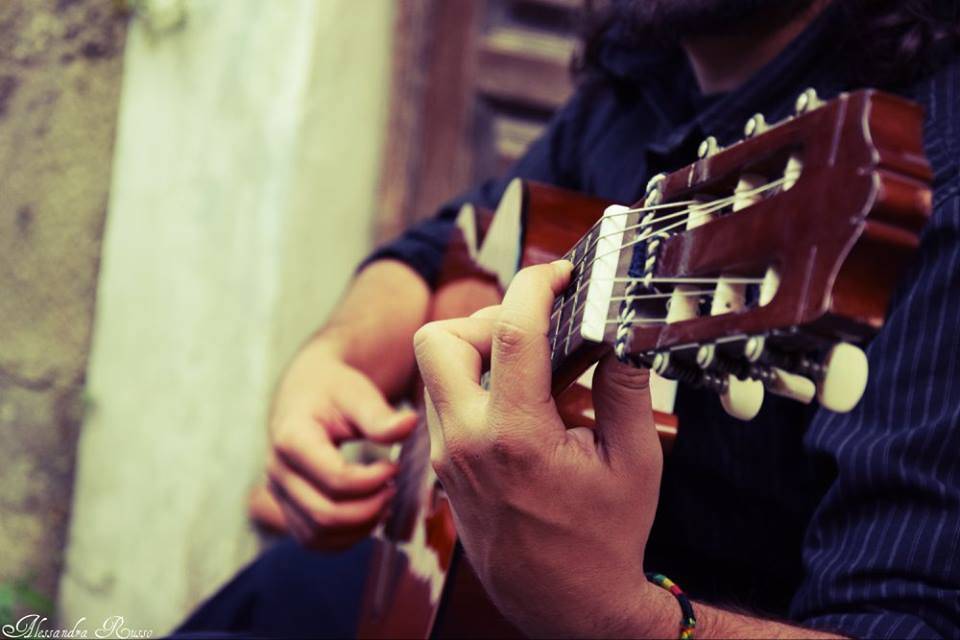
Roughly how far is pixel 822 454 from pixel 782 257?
1.30ft

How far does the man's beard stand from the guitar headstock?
1.64ft

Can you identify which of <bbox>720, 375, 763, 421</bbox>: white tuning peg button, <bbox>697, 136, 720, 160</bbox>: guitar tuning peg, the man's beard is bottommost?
<bbox>720, 375, 763, 421</bbox>: white tuning peg button

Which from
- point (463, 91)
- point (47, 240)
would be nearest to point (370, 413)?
point (47, 240)

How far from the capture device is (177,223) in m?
1.98

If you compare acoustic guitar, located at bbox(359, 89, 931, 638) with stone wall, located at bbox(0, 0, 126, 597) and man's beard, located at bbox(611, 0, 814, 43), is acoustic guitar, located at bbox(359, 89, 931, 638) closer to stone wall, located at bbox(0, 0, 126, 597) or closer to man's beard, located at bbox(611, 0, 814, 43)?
man's beard, located at bbox(611, 0, 814, 43)

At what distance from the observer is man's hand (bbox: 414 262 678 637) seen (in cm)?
74

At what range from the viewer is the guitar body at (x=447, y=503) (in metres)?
1.02

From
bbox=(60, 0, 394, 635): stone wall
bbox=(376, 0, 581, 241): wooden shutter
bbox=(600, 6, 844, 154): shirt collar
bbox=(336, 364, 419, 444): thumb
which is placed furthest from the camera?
bbox=(376, 0, 581, 241): wooden shutter

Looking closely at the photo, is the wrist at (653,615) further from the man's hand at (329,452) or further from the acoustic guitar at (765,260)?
the man's hand at (329,452)

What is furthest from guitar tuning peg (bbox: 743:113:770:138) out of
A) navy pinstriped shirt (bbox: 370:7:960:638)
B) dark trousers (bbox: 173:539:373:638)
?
dark trousers (bbox: 173:539:373:638)

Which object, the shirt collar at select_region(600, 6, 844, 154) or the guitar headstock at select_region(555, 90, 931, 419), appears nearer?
the guitar headstock at select_region(555, 90, 931, 419)

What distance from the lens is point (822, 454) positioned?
3.01ft
